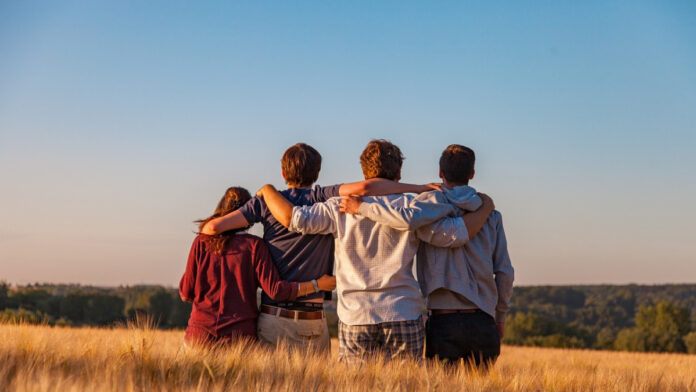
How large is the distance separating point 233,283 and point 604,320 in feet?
317

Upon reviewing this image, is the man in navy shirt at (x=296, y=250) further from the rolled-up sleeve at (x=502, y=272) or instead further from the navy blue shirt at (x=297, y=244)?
the rolled-up sleeve at (x=502, y=272)

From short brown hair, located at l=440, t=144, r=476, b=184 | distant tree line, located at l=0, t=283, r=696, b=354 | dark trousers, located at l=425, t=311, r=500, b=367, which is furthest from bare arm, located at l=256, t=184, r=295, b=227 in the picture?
distant tree line, located at l=0, t=283, r=696, b=354

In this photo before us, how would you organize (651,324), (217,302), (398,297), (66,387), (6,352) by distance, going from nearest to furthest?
(66,387) → (6,352) → (398,297) → (217,302) → (651,324)

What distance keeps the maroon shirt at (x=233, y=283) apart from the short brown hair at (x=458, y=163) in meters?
1.80

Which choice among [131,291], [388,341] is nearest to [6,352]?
[388,341]

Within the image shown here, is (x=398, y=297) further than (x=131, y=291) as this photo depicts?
No

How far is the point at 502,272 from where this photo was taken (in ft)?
20.2

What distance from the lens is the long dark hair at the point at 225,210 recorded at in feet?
19.7

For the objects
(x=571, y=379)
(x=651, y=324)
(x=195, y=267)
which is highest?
(x=195, y=267)

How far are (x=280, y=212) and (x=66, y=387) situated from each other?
8.28 ft

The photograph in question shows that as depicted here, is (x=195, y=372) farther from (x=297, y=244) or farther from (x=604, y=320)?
(x=604, y=320)

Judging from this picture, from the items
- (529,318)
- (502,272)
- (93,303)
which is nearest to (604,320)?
(529,318)

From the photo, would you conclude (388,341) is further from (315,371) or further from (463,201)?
(463,201)

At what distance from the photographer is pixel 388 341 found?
558 centimetres
